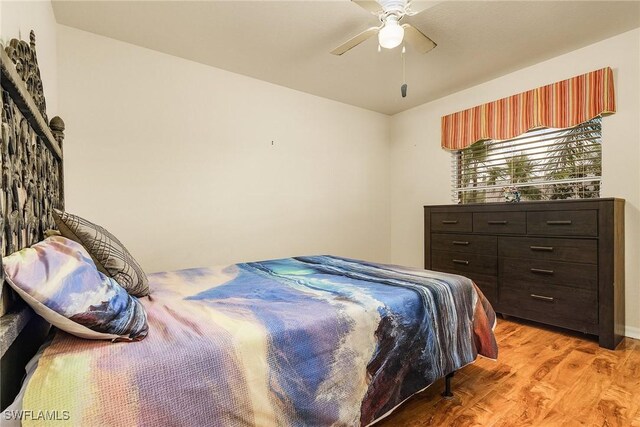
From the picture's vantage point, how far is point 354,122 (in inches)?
158

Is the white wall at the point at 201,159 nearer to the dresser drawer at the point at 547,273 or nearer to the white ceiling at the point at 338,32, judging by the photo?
the white ceiling at the point at 338,32

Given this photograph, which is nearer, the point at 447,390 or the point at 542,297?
the point at 447,390

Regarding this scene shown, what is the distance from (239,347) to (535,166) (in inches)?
126

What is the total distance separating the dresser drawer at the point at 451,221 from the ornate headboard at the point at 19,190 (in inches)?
123

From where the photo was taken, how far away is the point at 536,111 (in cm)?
284

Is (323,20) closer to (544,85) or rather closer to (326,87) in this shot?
(326,87)

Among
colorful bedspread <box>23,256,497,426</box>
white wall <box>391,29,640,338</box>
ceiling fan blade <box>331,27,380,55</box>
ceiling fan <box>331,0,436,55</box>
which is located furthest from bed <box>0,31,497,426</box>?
white wall <box>391,29,640,338</box>

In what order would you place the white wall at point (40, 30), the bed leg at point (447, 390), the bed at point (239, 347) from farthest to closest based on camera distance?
1. the bed leg at point (447, 390)
2. the white wall at point (40, 30)
3. the bed at point (239, 347)

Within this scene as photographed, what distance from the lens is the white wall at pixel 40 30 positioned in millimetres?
1132

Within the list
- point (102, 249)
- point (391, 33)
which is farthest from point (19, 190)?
point (391, 33)

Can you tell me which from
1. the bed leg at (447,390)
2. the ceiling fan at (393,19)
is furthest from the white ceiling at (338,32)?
the bed leg at (447,390)

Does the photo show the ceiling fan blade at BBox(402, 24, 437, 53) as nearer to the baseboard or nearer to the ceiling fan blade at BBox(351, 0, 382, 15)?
the ceiling fan blade at BBox(351, 0, 382, 15)

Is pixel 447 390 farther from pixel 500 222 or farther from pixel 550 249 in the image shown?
pixel 500 222

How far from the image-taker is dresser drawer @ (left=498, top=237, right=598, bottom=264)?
89.8 inches
